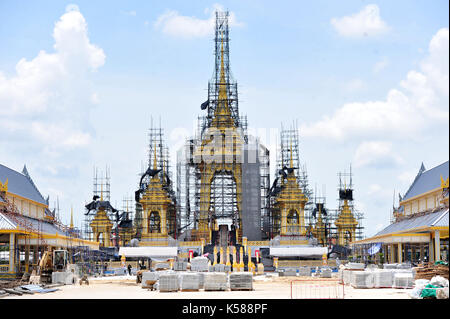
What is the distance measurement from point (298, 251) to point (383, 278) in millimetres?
35919

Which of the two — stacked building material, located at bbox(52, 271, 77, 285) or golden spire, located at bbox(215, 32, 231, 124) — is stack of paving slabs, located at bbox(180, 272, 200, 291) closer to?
stacked building material, located at bbox(52, 271, 77, 285)

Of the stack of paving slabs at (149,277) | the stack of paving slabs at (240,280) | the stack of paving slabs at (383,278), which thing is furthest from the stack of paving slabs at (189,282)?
the stack of paving slabs at (383,278)

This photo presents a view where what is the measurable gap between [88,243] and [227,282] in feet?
115

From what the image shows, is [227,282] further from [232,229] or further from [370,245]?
[232,229]

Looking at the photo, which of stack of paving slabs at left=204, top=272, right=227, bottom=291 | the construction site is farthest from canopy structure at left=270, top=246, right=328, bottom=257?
stack of paving slabs at left=204, top=272, right=227, bottom=291

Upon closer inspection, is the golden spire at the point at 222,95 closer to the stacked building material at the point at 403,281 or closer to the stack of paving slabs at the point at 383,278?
the stack of paving slabs at the point at 383,278

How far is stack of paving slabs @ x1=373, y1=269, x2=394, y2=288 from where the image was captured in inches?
1276

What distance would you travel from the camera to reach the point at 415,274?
1356 inches

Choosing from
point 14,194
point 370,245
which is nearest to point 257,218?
point 370,245

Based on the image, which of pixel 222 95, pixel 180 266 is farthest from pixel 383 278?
pixel 222 95

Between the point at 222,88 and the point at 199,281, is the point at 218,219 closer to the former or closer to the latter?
the point at 222,88

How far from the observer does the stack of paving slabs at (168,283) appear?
1234 inches

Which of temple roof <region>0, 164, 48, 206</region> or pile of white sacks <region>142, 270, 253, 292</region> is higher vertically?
temple roof <region>0, 164, 48, 206</region>

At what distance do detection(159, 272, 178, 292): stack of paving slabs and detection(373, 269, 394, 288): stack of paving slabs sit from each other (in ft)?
30.8
